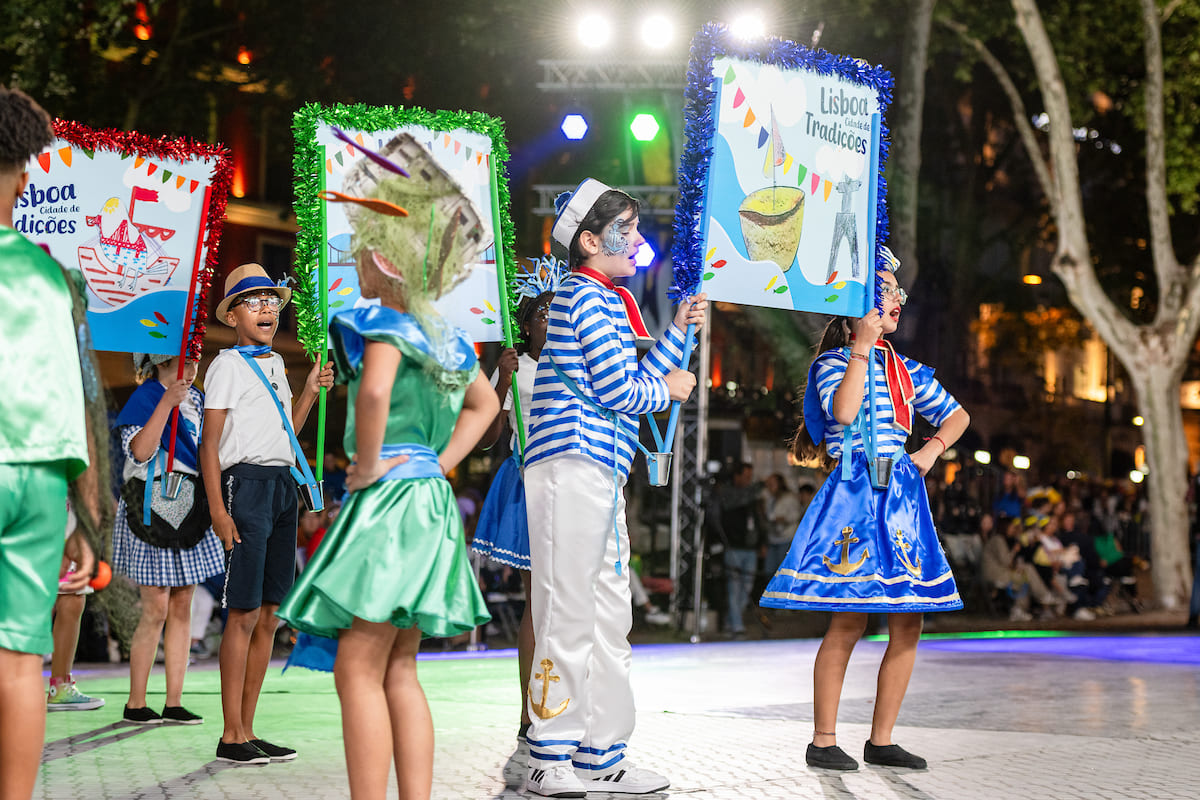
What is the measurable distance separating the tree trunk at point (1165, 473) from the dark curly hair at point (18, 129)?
683 inches

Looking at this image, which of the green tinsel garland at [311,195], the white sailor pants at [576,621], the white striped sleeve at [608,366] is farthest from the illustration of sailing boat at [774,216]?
the green tinsel garland at [311,195]

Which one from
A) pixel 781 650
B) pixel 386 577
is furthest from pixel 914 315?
pixel 386 577

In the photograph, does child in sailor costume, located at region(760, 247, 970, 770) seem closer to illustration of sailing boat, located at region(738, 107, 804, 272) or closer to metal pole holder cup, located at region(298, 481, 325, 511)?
illustration of sailing boat, located at region(738, 107, 804, 272)

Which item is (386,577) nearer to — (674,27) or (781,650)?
(781,650)

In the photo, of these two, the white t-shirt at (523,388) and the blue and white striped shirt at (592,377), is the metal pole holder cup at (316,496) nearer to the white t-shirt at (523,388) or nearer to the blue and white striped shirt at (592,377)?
the blue and white striped shirt at (592,377)

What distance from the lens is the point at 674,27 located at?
48.1 ft

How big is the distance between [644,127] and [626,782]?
10.7 m

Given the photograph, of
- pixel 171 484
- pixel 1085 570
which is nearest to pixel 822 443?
pixel 171 484

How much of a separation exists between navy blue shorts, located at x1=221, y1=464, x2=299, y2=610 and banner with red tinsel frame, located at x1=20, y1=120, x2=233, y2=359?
2.38 feet

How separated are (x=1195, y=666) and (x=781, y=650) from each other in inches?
119

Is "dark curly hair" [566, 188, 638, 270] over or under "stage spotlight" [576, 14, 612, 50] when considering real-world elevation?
under

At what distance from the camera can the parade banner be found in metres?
5.53

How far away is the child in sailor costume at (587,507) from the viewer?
4.87 meters

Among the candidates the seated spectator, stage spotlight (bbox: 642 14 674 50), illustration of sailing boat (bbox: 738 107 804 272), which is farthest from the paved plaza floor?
the seated spectator
